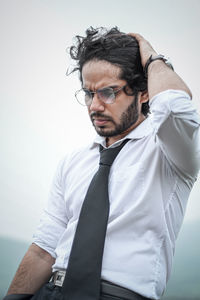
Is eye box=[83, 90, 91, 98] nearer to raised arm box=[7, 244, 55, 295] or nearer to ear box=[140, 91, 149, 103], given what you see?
ear box=[140, 91, 149, 103]

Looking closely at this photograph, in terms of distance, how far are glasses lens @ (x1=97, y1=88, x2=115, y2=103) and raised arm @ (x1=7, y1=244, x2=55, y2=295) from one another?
2.54 feet

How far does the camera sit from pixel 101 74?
1.35 metres

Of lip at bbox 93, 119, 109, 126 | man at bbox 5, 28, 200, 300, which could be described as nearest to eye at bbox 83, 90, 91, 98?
man at bbox 5, 28, 200, 300

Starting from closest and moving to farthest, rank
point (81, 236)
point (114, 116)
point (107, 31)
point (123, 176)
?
point (81, 236) → point (123, 176) → point (114, 116) → point (107, 31)

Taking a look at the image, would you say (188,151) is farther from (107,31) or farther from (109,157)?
(107,31)

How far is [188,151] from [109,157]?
15.8 inches

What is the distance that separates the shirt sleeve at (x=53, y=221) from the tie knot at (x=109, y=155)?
0.98 ft

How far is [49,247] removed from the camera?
1.40 metres

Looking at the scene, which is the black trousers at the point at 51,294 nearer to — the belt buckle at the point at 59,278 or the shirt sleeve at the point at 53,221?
the belt buckle at the point at 59,278

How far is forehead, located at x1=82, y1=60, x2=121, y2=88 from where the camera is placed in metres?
1.33

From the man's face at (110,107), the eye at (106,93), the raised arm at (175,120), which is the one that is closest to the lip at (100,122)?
the man's face at (110,107)

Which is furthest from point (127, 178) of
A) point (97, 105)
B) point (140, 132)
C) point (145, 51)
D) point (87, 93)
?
point (145, 51)

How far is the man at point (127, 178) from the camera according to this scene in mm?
1001

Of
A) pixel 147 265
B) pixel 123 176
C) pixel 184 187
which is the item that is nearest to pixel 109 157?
pixel 123 176
